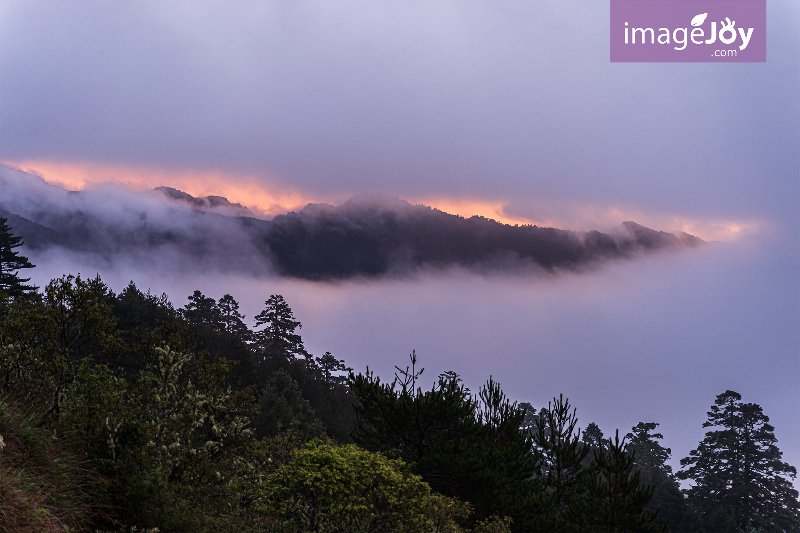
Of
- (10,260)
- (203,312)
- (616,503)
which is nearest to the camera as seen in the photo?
(616,503)

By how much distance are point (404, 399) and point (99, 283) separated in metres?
11.9

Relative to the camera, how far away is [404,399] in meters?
22.4

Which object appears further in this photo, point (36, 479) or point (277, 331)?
point (277, 331)

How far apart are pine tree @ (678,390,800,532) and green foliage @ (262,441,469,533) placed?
51523 mm

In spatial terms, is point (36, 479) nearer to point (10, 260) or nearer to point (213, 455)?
point (213, 455)

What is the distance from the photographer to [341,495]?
13.8 metres

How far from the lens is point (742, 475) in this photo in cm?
6084

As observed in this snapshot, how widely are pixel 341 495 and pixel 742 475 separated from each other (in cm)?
6232

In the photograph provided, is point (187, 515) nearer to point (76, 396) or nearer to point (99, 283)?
point (76, 396)

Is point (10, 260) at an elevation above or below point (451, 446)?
above

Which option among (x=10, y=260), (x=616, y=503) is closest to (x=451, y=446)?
(x=616, y=503)

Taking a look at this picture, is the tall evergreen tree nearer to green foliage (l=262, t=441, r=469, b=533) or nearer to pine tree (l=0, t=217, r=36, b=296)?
pine tree (l=0, t=217, r=36, b=296)

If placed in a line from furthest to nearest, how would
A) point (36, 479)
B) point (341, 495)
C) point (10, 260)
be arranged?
point (10, 260)
point (341, 495)
point (36, 479)

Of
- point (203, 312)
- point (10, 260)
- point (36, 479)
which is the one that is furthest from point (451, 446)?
point (203, 312)
